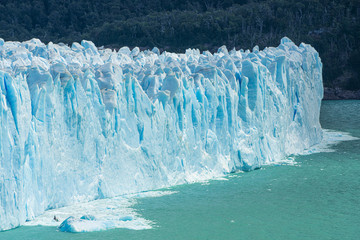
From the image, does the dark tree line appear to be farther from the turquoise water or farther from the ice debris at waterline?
the turquoise water

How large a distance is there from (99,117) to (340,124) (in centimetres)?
1469

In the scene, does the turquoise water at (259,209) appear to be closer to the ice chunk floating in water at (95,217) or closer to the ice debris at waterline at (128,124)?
the ice chunk floating in water at (95,217)

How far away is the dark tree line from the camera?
135ft

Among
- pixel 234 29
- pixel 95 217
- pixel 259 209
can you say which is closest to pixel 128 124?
pixel 95 217

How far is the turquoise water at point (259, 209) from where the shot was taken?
913 centimetres

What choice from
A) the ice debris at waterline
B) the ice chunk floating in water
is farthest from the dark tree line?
the ice chunk floating in water

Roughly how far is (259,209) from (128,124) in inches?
113

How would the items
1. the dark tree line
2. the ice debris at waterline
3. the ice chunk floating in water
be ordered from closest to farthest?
the ice chunk floating in water
the ice debris at waterline
the dark tree line

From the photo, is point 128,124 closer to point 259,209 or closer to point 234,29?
point 259,209

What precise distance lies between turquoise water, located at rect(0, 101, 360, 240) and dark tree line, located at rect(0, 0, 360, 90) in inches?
1087

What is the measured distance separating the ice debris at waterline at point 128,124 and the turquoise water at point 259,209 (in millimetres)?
566

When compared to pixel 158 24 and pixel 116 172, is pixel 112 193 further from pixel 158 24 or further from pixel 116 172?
pixel 158 24

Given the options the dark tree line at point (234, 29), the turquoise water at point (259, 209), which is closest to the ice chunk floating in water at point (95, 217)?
the turquoise water at point (259, 209)

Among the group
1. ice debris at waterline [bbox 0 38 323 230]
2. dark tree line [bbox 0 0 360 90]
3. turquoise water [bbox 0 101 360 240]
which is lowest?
turquoise water [bbox 0 101 360 240]
